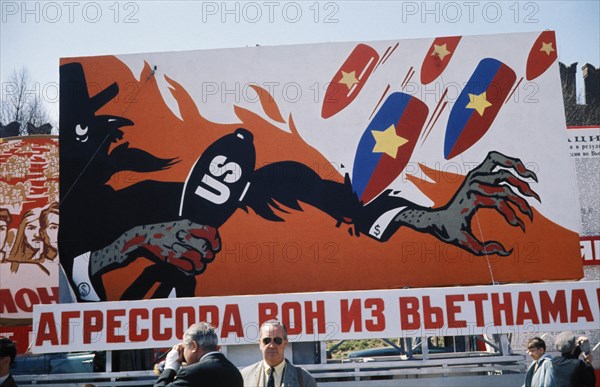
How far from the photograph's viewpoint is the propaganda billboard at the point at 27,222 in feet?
44.2

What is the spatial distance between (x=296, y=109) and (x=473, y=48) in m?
2.94

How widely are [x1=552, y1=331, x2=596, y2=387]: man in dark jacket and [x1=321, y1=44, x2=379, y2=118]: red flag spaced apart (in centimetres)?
553

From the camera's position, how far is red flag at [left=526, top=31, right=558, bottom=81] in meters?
11.9

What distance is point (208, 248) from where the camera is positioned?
11523 mm

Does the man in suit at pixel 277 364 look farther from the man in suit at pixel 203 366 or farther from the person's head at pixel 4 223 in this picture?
the person's head at pixel 4 223

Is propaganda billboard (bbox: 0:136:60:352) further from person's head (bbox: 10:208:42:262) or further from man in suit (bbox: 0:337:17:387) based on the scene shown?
man in suit (bbox: 0:337:17:387)

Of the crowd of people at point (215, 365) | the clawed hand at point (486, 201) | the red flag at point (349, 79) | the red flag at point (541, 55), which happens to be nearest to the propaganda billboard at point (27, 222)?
the red flag at point (349, 79)

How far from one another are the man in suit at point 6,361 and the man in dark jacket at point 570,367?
16.1ft

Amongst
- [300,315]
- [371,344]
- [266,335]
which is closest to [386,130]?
[300,315]

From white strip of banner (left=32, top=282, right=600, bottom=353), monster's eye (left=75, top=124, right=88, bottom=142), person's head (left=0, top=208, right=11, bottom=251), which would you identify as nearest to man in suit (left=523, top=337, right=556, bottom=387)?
white strip of banner (left=32, top=282, right=600, bottom=353)

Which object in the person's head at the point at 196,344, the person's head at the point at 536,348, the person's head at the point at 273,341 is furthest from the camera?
the person's head at the point at 536,348

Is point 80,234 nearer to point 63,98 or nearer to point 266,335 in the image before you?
point 63,98

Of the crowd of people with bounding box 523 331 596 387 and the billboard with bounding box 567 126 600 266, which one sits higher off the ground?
the billboard with bounding box 567 126 600 266

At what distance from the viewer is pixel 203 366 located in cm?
487
